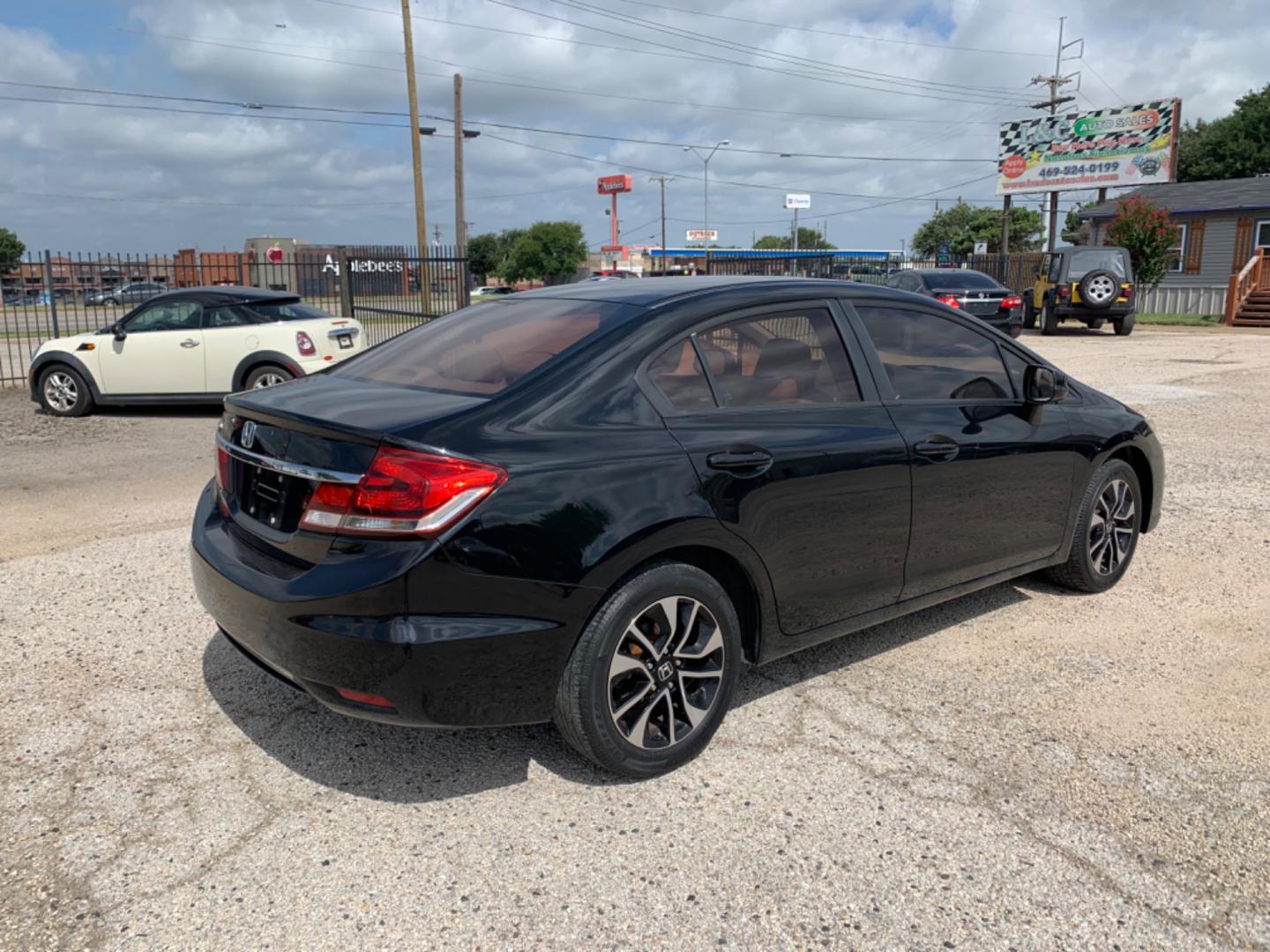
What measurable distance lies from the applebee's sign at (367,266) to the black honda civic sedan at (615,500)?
16017mm

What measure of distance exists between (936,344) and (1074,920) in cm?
243

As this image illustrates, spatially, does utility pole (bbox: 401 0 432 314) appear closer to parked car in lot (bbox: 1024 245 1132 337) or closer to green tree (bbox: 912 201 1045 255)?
parked car in lot (bbox: 1024 245 1132 337)

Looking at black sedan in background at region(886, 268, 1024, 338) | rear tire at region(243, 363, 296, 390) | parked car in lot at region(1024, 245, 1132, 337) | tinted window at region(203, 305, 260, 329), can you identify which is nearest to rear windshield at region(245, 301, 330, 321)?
tinted window at region(203, 305, 260, 329)

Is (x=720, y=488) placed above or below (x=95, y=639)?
above

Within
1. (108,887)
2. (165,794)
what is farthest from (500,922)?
(165,794)

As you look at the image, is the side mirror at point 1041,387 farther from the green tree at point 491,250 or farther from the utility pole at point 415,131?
the green tree at point 491,250

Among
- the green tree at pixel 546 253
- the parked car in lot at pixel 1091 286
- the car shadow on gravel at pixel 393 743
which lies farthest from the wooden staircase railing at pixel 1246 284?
the green tree at pixel 546 253

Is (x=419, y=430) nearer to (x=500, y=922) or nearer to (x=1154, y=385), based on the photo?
(x=500, y=922)

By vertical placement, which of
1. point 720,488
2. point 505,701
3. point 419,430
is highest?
point 419,430

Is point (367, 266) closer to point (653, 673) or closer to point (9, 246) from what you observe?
point (653, 673)

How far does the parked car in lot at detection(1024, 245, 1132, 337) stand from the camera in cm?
2317

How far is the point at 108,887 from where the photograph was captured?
8.91 feet

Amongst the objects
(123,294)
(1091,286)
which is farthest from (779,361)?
(1091,286)

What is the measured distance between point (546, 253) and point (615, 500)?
92708 millimetres
